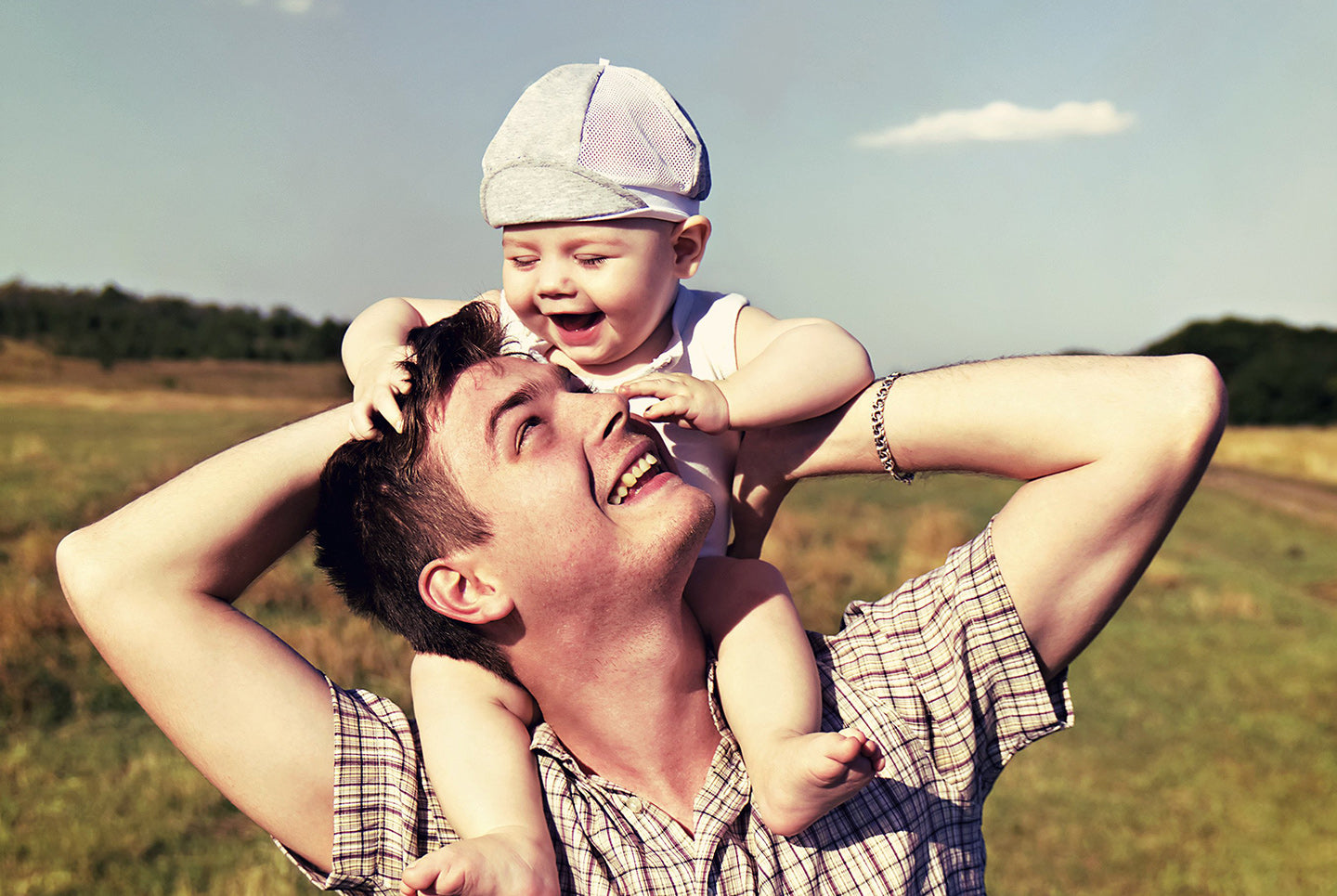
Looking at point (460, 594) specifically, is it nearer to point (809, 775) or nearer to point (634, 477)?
point (634, 477)

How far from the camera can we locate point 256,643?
2035 millimetres

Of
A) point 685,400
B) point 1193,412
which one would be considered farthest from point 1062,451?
point 685,400

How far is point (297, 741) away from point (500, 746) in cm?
38

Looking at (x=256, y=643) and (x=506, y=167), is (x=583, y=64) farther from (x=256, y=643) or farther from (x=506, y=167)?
(x=256, y=643)

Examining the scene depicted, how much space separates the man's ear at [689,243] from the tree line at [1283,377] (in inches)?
1896

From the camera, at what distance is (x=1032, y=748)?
10.9 metres

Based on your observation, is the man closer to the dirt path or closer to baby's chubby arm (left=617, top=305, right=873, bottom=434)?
baby's chubby arm (left=617, top=305, right=873, bottom=434)

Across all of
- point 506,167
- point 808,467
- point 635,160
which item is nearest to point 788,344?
point 808,467

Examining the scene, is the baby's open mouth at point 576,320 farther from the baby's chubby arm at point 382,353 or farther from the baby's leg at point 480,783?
the baby's leg at point 480,783

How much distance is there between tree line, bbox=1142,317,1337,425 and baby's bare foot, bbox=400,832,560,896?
4885 cm

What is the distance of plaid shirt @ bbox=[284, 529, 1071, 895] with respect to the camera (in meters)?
2.05

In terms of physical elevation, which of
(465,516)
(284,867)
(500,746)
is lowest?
(284,867)

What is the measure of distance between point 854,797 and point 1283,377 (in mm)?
55950

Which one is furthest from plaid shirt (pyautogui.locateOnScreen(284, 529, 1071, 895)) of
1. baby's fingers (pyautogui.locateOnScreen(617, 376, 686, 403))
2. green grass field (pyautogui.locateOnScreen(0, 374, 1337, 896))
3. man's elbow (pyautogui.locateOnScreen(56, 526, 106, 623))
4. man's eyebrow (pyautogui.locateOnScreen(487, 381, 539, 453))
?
green grass field (pyautogui.locateOnScreen(0, 374, 1337, 896))
